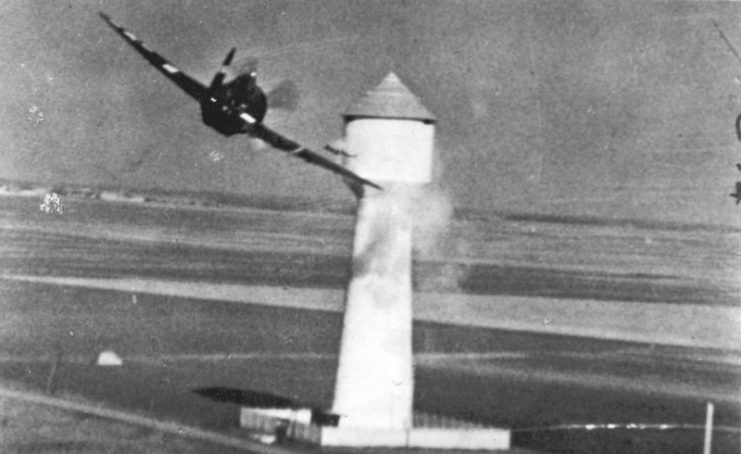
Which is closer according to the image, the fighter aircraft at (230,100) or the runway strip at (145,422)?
the fighter aircraft at (230,100)

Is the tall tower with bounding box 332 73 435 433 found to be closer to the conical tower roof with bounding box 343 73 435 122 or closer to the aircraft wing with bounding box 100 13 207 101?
the conical tower roof with bounding box 343 73 435 122

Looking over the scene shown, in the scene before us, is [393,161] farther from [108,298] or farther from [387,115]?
[108,298]

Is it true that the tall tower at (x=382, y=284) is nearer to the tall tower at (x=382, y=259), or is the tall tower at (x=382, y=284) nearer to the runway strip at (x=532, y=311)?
the tall tower at (x=382, y=259)

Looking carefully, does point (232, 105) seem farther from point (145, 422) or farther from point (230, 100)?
point (145, 422)

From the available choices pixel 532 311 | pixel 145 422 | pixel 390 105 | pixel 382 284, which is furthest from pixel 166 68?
pixel 532 311

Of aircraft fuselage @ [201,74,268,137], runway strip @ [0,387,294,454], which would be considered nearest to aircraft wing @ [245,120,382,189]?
aircraft fuselage @ [201,74,268,137]

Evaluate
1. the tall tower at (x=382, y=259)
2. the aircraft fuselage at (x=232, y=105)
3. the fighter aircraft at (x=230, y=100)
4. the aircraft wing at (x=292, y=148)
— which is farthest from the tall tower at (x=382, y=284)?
the aircraft fuselage at (x=232, y=105)

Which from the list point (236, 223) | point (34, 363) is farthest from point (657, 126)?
point (236, 223)
